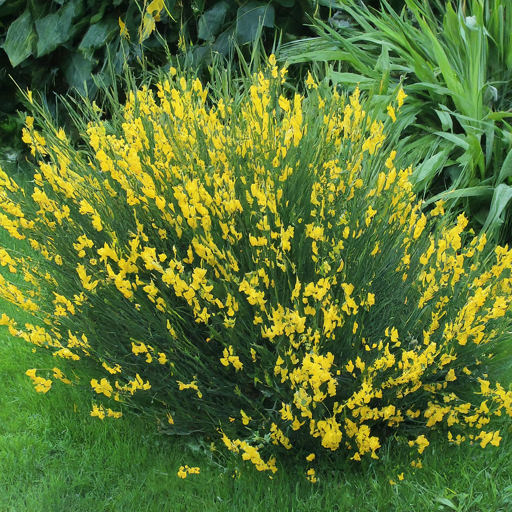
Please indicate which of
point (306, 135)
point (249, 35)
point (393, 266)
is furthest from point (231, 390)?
point (249, 35)

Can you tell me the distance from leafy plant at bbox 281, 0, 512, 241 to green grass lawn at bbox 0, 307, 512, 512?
1.45 metres

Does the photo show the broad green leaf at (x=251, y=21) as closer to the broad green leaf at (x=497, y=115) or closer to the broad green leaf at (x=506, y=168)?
the broad green leaf at (x=497, y=115)

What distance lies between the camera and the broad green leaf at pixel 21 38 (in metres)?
4.52

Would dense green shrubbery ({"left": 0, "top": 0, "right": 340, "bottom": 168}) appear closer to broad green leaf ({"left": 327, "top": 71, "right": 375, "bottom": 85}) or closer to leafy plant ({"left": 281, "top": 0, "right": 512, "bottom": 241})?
leafy plant ({"left": 281, "top": 0, "right": 512, "bottom": 241})

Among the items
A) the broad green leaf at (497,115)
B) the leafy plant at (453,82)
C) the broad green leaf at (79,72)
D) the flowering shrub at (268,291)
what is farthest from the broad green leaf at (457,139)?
the broad green leaf at (79,72)

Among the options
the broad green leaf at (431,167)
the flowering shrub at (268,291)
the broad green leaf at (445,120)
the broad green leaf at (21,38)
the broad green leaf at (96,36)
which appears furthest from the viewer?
the broad green leaf at (21,38)

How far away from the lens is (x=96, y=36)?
170 inches

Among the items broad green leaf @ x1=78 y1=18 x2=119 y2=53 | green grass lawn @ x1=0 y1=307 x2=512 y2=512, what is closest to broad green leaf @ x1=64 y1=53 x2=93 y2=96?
broad green leaf @ x1=78 y1=18 x2=119 y2=53

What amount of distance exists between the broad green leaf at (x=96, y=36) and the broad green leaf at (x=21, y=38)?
0.48 metres

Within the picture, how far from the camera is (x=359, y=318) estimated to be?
2.13 m

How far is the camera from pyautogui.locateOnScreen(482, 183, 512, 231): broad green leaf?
3.05 meters

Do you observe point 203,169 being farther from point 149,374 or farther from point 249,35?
point 249,35

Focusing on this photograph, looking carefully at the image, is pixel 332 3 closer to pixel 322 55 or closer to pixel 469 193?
pixel 322 55

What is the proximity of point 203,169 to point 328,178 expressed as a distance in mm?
450
